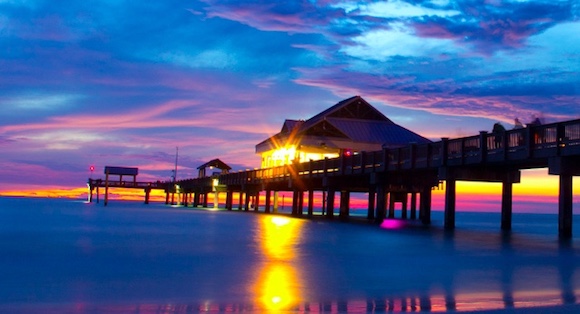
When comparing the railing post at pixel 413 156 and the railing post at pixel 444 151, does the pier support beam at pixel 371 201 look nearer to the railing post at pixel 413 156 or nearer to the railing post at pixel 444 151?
the railing post at pixel 413 156

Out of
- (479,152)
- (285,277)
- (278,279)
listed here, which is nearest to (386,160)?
(479,152)

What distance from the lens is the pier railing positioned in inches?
933

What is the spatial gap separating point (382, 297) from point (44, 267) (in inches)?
336

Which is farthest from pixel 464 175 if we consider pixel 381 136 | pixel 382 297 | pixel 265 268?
pixel 381 136

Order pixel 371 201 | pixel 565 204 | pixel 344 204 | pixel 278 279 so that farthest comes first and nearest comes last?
pixel 344 204 → pixel 371 201 → pixel 565 204 → pixel 278 279

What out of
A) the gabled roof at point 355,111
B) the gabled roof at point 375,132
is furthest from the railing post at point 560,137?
the gabled roof at point 355,111

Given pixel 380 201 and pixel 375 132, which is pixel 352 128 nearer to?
pixel 375 132

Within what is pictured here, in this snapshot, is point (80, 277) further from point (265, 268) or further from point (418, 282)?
point (418, 282)

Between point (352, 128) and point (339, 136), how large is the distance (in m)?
3.50

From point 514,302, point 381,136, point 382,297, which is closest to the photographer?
point 514,302

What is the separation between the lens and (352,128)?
6141 centimetres

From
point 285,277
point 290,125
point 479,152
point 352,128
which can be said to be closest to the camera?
point 285,277

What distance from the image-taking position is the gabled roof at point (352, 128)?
57847 millimetres

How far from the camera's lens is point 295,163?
164ft
